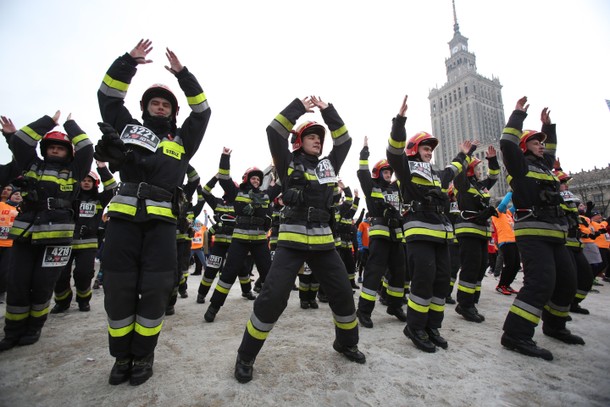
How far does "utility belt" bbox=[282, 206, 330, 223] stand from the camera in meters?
3.05

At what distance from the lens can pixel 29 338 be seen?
141 inches

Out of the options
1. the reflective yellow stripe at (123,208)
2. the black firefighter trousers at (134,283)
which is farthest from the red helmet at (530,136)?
the reflective yellow stripe at (123,208)

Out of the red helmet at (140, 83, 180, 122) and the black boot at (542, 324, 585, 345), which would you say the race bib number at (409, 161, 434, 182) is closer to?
the black boot at (542, 324, 585, 345)

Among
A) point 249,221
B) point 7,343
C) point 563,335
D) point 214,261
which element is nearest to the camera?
point 7,343

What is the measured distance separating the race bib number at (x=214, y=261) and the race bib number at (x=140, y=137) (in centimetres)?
355

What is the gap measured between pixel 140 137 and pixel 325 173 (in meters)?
1.86

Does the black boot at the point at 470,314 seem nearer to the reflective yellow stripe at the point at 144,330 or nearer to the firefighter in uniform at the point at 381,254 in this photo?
the firefighter in uniform at the point at 381,254

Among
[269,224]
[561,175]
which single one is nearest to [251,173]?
[269,224]

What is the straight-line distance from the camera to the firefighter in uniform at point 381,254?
180 inches

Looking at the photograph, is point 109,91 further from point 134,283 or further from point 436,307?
point 436,307

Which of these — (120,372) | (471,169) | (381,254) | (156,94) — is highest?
(471,169)

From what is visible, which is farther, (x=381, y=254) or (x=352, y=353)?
(x=381, y=254)

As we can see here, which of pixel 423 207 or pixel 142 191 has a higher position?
pixel 423 207

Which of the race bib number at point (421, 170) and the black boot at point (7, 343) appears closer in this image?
the black boot at point (7, 343)
